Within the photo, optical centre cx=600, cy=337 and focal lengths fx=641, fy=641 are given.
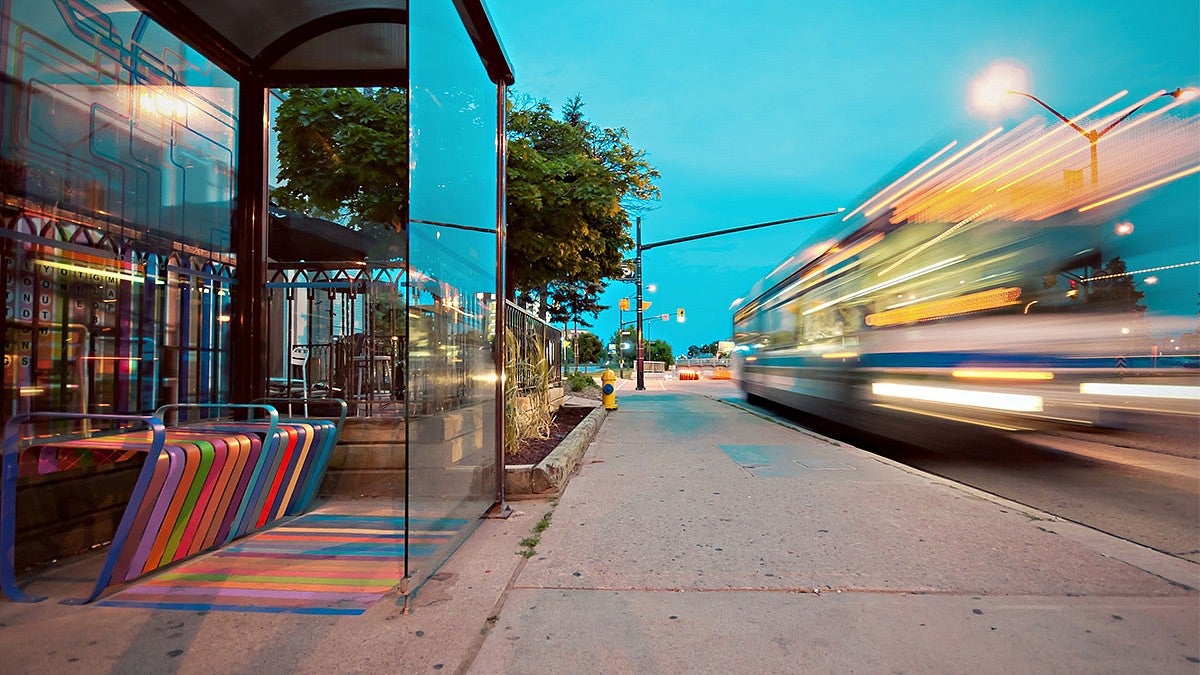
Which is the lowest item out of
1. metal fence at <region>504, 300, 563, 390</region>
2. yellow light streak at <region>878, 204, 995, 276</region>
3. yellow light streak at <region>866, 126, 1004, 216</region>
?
metal fence at <region>504, 300, 563, 390</region>

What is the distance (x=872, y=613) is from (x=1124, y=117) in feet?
18.0

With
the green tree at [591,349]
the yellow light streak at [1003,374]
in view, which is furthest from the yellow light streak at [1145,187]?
the green tree at [591,349]

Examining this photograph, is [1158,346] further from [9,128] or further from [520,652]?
[9,128]

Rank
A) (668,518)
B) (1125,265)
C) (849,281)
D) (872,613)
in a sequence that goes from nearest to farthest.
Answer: (872,613) < (668,518) < (1125,265) < (849,281)

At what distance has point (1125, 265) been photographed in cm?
577

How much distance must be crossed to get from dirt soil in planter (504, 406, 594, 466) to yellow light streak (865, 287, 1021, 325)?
15.6 ft

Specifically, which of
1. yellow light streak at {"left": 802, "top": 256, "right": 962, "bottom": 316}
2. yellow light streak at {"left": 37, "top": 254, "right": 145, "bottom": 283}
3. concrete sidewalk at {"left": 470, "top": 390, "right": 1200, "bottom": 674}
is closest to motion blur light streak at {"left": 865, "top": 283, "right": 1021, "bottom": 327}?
yellow light streak at {"left": 802, "top": 256, "right": 962, "bottom": 316}

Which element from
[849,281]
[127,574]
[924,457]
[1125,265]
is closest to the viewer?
[127,574]

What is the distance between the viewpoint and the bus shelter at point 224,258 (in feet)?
12.8

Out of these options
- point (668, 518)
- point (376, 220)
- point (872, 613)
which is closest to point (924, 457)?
point (668, 518)

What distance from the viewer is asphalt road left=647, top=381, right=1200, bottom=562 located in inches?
212

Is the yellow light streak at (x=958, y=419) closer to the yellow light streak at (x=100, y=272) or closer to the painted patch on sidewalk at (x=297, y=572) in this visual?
the painted patch on sidewalk at (x=297, y=572)

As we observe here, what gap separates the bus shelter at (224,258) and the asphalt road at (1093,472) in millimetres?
5216

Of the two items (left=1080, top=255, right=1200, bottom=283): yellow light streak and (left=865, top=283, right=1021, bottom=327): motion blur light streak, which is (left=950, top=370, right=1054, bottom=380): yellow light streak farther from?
(left=1080, top=255, right=1200, bottom=283): yellow light streak
